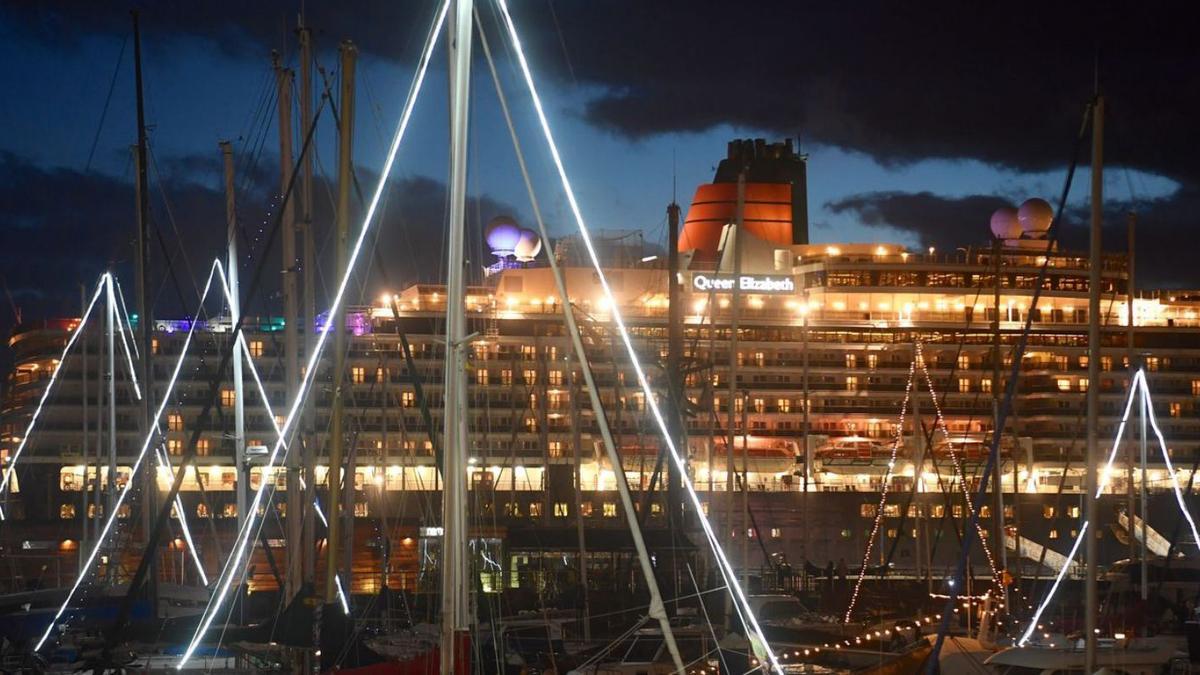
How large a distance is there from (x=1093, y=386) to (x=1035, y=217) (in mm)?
52372

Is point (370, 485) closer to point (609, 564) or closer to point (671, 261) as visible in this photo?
point (609, 564)

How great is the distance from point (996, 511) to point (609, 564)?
9562 mm

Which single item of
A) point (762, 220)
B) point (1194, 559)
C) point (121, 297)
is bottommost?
point (1194, 559)

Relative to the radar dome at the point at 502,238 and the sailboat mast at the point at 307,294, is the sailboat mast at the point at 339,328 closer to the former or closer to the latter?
the sailboat mast at the point at 307,294

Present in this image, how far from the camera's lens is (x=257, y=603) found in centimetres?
3391

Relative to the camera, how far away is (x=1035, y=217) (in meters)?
71.1

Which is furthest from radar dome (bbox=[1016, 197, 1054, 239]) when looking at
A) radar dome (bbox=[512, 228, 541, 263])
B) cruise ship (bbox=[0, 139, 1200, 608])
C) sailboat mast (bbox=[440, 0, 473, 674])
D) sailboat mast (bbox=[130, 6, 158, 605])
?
sailboat mast (bbox=[440, 0, 473, 674])

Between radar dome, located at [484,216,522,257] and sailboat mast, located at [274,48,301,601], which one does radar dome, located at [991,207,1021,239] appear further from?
sailboat mast, located at [274,48,301,601]

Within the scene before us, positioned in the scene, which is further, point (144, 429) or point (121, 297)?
point (121, 297)

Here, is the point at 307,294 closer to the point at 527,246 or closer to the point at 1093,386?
the point at 1093,386

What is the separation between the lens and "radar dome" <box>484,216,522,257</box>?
237 feet

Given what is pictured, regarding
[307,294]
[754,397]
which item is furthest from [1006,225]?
[307,294]

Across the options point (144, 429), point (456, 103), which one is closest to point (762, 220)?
point (144, 429)

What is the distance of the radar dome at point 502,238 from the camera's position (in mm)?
72250
